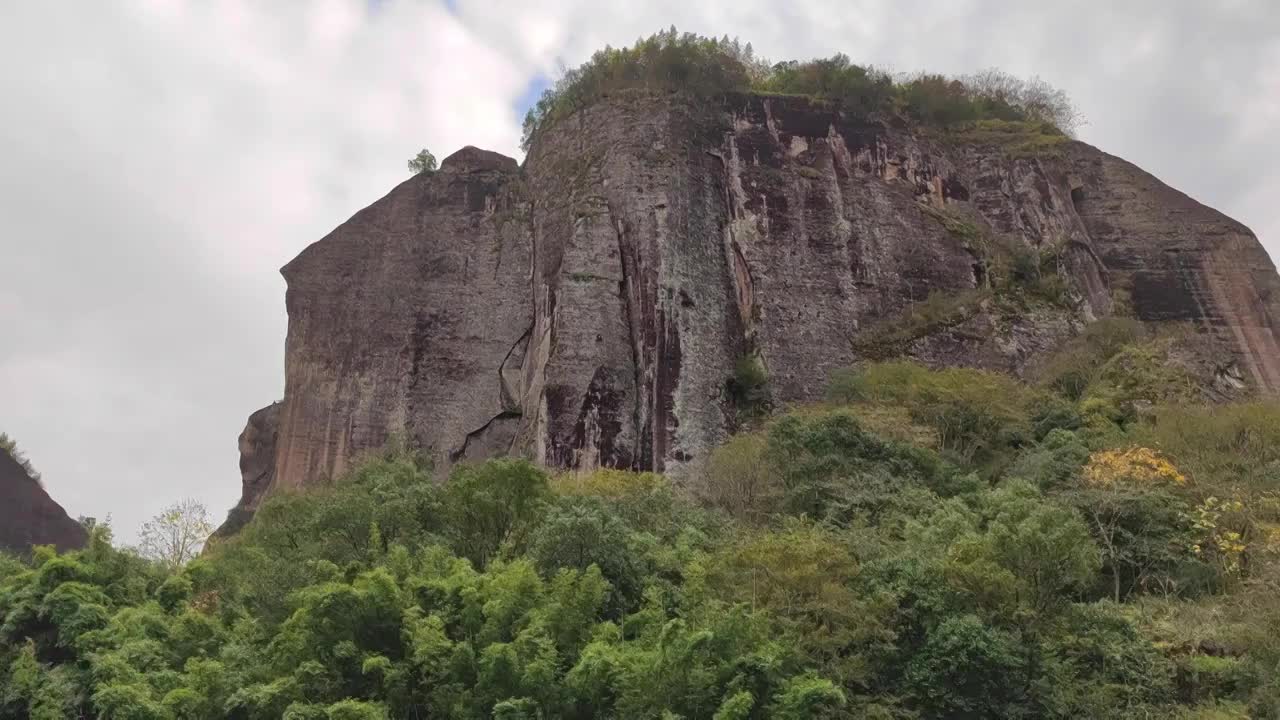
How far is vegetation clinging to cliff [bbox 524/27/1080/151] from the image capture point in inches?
1284

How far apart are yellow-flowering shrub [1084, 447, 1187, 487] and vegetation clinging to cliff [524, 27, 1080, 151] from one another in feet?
56.2

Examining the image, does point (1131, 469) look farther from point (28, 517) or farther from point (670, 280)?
point (28, 517)

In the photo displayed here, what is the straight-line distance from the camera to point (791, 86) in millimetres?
35562

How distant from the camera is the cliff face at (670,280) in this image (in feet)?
89.8

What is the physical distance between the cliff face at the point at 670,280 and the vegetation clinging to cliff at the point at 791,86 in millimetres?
930

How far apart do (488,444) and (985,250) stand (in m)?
15.3

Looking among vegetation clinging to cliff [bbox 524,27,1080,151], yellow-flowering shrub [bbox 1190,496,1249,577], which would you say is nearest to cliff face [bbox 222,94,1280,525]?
vegetation clinging to cliff [bbox 524,27,1080,151]

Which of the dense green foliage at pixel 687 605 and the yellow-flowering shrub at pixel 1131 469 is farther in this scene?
the yellow-flowering shrub at pixel 1131 469

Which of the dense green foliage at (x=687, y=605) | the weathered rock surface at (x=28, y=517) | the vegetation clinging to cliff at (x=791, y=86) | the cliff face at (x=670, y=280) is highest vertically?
the vegetation clinging to cliff at (x=791, y=86)

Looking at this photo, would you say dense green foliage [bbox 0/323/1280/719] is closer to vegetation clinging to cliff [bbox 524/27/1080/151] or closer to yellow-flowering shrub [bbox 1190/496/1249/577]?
yellow-flowering shrub [bbox 1190/496/1249/577]

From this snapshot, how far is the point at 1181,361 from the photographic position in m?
26.1

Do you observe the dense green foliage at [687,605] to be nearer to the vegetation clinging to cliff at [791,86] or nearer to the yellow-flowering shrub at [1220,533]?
the yellow-flowering shrub at [1220,533]

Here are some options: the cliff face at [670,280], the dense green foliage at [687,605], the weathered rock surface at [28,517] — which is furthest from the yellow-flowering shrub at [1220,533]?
the weathered rock surface at [28,517]

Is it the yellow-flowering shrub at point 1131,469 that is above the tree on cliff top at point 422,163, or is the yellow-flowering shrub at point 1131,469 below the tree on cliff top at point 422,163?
below
